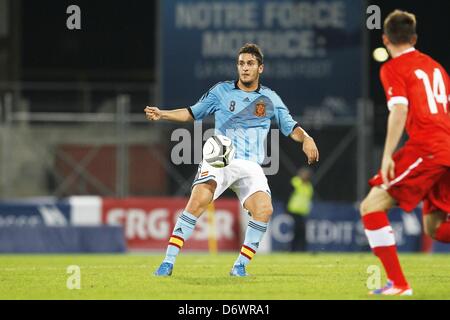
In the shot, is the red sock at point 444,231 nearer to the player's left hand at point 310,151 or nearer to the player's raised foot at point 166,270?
the player's left hand at point 310,151

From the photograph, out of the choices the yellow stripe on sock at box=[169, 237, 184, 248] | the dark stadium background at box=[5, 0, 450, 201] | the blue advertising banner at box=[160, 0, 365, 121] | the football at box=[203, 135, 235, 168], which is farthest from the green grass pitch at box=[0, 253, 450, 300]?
the dark stadium background at box=[5, 0, 450, 201]

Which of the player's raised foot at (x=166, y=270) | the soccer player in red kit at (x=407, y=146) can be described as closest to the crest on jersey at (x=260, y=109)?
the player's raised foot at (x=166, y=270)

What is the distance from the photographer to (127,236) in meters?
23.1

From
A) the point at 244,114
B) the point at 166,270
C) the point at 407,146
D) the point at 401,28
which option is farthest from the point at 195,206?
the point at 401,28

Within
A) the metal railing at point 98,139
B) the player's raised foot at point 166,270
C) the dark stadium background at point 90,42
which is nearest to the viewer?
the player's raised foot at point 166,270

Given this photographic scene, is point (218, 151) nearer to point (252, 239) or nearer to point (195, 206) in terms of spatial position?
point (195, 206)

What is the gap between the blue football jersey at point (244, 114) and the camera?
37.2ft

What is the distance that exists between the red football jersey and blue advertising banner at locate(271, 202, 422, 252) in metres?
14.8

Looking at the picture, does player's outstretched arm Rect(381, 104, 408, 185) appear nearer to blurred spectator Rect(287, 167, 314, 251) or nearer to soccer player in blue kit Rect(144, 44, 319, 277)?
soccer player in blue kit Rect(144, 44, 319, 277)

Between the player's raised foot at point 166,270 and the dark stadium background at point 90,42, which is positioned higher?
the dark stadium background at point 90,42

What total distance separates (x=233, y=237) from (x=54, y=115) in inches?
238

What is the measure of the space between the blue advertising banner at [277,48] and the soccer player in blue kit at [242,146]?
1372 centimetres

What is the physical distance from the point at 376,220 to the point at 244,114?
2.94 metres
